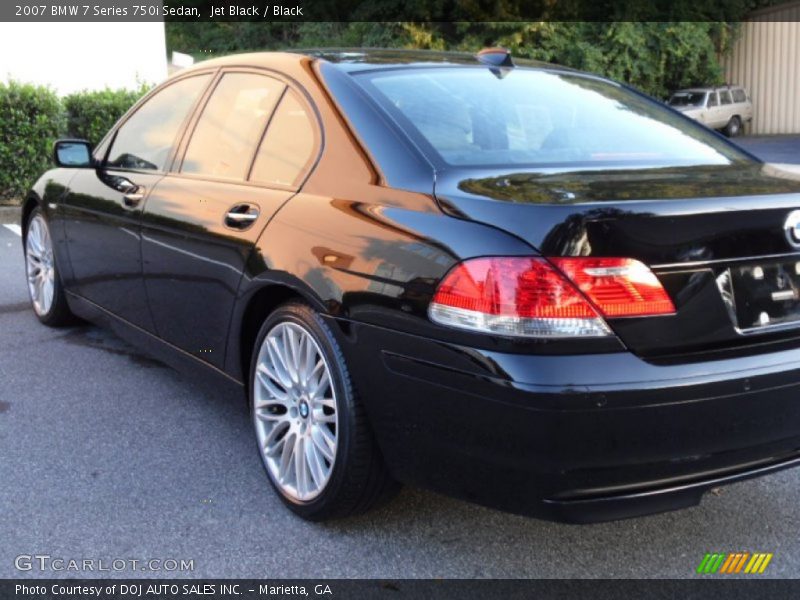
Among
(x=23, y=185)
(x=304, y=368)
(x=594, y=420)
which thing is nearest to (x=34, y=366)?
(x=304, y=368)

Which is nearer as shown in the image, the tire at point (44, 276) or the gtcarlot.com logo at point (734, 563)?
the gtcarlot.com logo at point (734, 563)

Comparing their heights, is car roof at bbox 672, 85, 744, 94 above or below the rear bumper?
above

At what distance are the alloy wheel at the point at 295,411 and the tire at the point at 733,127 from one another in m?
32.2

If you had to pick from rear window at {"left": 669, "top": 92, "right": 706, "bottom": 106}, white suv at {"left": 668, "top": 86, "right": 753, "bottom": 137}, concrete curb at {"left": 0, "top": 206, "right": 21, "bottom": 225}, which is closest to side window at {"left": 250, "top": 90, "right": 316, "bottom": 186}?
concrete curb at {"left": 0, "top": 206, "right": 21, "bottom": 225}

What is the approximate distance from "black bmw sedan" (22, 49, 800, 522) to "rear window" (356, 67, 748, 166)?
0.04ft

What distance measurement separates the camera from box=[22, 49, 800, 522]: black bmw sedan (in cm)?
235

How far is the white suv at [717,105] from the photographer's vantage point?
31.0 m

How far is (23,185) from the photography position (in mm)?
11703

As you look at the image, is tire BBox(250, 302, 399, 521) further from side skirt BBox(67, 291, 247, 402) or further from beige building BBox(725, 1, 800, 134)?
beige building BBox(725, 1, 800, 134)

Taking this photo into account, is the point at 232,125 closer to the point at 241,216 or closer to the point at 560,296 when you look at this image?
the point at 241,216

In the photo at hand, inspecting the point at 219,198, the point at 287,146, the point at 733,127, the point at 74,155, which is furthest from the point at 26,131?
the point at 733,127

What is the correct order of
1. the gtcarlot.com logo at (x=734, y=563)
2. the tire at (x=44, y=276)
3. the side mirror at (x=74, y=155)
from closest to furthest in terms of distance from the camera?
the gtcarlot.com logo at (x=734, y=563), the side mirror at (x=74, y=155), the tire at (x=44, y=276)

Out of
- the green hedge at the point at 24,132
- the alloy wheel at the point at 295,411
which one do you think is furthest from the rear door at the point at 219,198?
the green hedge at the point at 24,132

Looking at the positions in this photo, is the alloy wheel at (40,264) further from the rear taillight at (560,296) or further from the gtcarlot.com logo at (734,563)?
the gtcarlot.com logo at (734,563)
